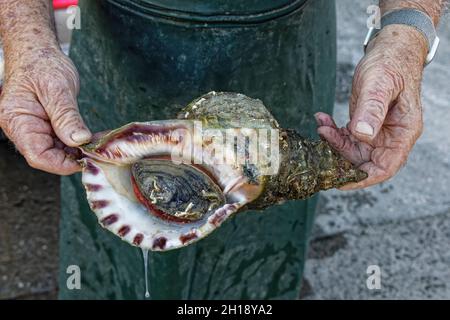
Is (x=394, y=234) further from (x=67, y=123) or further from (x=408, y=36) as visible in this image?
(x=67, y=123)

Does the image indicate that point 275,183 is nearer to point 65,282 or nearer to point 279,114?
point 279,114

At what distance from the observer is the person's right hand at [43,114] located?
123 cm

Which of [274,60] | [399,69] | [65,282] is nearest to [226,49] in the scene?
[274,60]

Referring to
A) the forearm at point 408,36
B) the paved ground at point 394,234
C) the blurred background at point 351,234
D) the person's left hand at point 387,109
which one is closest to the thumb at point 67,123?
the person's left hand at point 387,109

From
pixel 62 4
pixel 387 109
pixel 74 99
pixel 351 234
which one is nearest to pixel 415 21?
pixel 387 109

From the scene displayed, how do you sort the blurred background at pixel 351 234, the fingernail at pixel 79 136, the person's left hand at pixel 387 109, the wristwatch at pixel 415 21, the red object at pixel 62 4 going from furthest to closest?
the red object at pixel 62 4 < the blurred background at pixel 351 234 < the wristwatch at pixel 415 21 < the person's left hand at pixel 387 109 < the fingernail at pixel 79 136

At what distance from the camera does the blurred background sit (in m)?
2.33

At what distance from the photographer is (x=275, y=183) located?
4.14 feet

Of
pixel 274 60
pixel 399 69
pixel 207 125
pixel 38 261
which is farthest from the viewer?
pixel 38 261

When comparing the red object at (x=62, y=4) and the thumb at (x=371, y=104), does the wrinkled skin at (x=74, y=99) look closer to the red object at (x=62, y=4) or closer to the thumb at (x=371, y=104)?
the thumb at (x=371, y=104)

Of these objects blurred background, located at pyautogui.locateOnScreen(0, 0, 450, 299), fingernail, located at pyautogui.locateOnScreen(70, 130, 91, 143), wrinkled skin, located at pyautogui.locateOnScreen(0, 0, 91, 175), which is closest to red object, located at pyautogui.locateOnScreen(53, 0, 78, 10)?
blurred background, located at pyautogui.locateOnScreen(0, 0, 450, 299)

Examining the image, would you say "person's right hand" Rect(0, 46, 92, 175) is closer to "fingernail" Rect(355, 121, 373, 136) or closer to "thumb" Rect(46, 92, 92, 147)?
"thumb" Rect(46, 92, 92, 147)

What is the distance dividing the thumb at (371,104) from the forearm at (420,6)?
25cm

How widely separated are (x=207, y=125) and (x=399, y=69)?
0.39 meters
